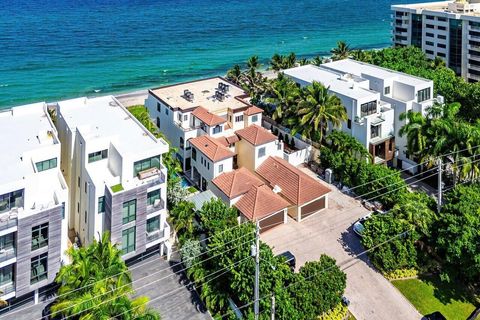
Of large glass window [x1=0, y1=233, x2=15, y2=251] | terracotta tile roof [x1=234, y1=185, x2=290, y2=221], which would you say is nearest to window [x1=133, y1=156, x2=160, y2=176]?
terracotta tile roof [x1=234, y1=185, x2=290, y2=221]

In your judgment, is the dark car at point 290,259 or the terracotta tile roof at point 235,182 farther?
the terracotta tile roof at point 235,182

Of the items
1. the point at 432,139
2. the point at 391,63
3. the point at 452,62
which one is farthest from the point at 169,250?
the point at 452,62

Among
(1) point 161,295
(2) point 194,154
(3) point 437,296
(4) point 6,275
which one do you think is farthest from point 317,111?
(4) point 6,275

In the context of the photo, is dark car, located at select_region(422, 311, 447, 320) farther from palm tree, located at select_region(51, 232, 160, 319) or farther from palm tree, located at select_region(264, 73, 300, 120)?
palm tree, located at select_region(264, 73, 300, 120)

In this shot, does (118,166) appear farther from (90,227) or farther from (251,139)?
(251,139)

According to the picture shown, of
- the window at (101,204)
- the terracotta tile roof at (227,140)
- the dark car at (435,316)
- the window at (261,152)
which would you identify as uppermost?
the terracotta tile roof at (227,140)

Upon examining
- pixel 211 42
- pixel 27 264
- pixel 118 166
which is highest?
pixel 211 42

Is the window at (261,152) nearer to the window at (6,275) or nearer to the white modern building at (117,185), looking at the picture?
the white modern building at (117,185)

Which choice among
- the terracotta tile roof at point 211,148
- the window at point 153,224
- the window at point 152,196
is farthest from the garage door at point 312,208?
the window at point 152,196
